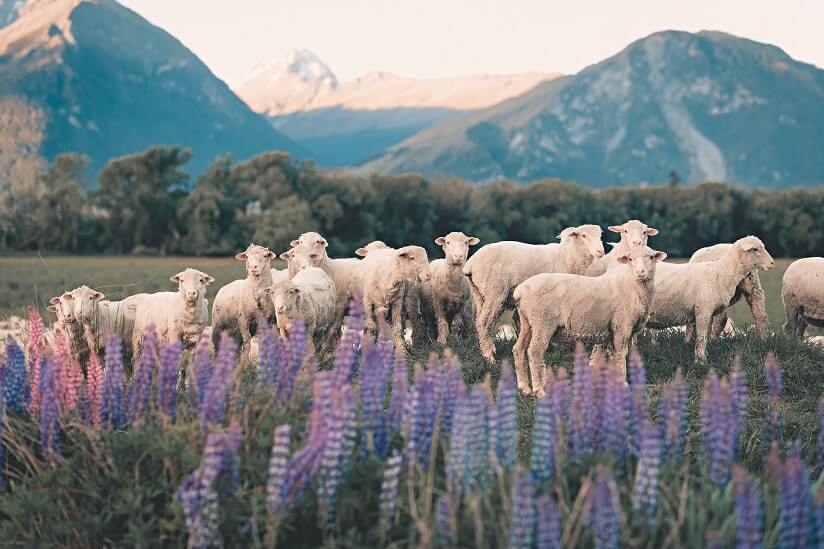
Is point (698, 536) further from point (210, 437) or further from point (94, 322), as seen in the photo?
point (94, 322)

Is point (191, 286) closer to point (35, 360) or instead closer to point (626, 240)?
point (35, 360)

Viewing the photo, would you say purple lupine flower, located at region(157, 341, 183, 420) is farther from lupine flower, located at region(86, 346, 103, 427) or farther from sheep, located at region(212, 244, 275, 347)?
sheep, located at region(212, 244, 275, 347)

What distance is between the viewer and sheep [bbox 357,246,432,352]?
52.3 ft

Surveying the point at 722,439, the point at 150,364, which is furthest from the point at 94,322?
the point at 722,439

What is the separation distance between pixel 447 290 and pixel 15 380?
9920 mm

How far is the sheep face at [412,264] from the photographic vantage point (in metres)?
15.9

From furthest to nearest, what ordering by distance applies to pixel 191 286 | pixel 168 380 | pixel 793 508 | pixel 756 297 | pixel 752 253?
pixel 756 297 → pixel 752 253 → pixel 191 286 → pixel 168 380 → pixel 793 508

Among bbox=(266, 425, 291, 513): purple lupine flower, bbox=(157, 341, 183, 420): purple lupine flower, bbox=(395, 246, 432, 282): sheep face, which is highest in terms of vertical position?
bbox=(395, 246, 432, 282): sheep face

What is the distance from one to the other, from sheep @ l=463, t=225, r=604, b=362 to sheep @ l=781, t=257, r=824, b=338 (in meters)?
5.04

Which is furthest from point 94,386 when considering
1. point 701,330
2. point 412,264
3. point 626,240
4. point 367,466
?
point 701,330

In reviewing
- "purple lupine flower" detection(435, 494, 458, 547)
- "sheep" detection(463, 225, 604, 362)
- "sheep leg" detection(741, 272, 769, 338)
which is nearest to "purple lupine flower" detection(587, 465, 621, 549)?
"purple lupine flower" detection(435, 494, 458, 547)

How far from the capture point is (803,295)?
1828 centimetres

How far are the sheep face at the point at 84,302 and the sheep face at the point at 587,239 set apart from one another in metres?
7.68

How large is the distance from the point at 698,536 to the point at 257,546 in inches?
103
